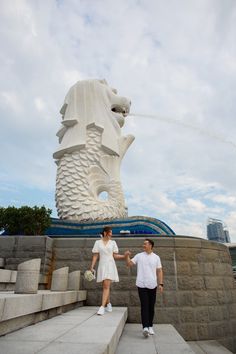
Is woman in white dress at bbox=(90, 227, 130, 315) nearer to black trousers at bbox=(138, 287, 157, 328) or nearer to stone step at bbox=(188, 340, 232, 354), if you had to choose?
black trousers at bbox=(138, 287, 157, 328)

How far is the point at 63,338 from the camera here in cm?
273

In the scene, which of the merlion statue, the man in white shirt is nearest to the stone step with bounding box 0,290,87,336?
the man in white shirt

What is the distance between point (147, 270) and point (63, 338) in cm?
165

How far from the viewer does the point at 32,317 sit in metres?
3.36

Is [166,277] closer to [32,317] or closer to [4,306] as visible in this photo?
[32,317]

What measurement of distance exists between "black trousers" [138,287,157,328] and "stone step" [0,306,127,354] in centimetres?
44

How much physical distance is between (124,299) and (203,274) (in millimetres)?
1949

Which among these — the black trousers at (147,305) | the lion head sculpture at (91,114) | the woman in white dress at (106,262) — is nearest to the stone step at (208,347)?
the black trousers at (147,305)

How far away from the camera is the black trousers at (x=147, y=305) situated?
390cm

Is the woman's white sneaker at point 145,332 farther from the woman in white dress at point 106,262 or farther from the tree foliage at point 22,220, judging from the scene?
the tree foliage at point 22,220

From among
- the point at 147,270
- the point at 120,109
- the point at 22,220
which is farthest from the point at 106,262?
the point at 120,109

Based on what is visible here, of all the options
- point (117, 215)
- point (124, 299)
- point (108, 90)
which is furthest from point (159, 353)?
point (108, 90)

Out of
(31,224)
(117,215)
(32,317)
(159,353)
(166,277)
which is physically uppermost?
(117,215)

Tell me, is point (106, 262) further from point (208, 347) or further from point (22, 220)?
point (22, 220)
